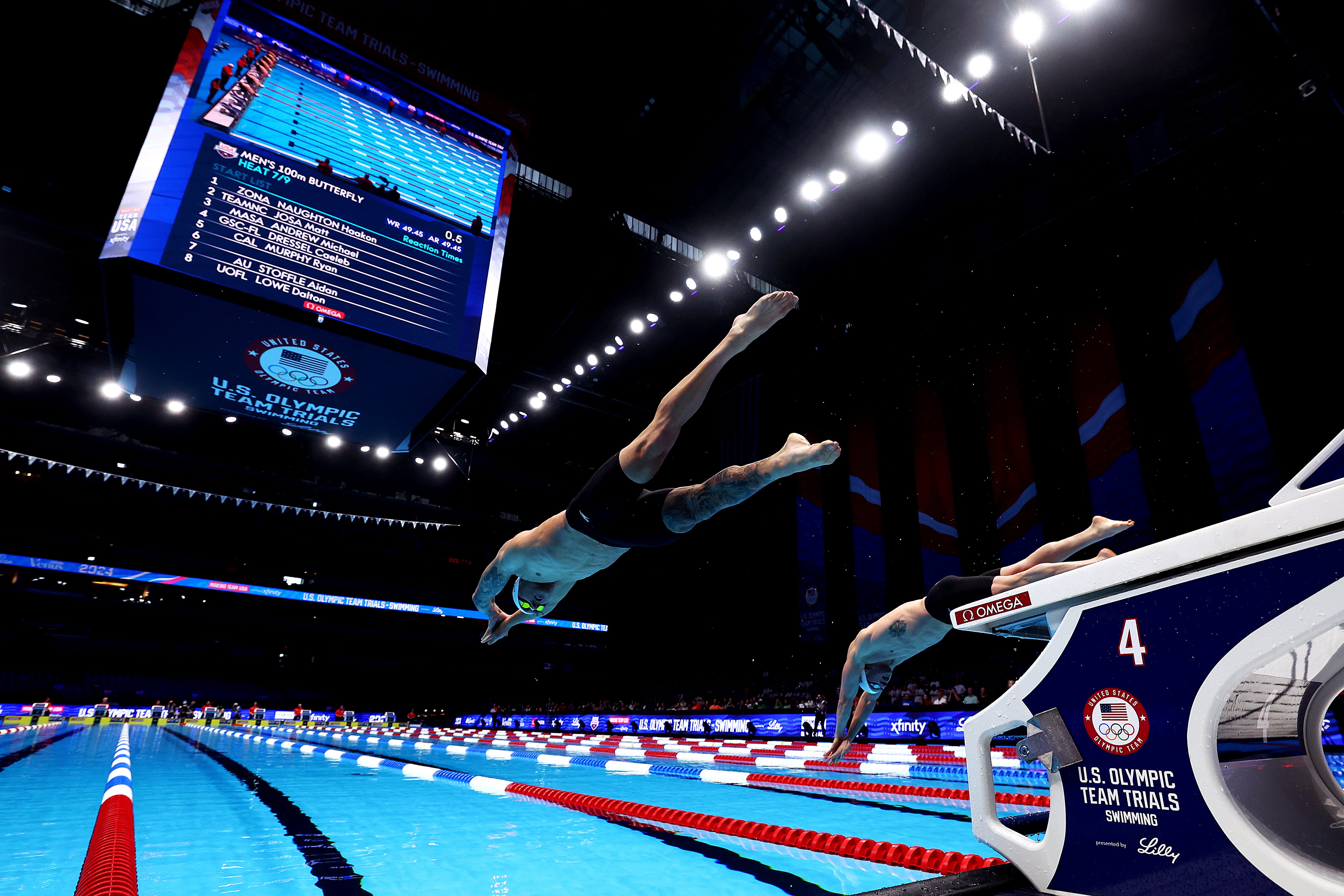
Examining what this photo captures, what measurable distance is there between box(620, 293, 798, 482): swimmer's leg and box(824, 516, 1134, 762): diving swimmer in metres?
1.78

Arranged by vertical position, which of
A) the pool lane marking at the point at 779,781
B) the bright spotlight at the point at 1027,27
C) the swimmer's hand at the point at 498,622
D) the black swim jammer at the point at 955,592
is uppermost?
the bright spotlight at the point at 1027,27

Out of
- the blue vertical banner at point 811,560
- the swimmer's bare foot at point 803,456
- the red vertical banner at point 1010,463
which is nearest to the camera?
the swimmer's bare foot at point 803,456

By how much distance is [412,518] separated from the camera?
27812mm

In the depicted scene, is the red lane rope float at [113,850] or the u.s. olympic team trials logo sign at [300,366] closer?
the red lane rope float at [113,850]

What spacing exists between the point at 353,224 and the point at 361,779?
5891 mm

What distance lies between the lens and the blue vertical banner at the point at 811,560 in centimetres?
1566

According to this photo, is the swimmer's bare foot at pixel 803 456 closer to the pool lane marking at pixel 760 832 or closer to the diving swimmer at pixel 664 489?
the diving swimmer at pixel 664 489

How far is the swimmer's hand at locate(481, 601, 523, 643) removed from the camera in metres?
5.19

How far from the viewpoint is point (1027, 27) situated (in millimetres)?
7156

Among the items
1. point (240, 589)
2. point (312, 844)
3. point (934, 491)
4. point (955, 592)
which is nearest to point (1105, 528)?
point (955, 592)

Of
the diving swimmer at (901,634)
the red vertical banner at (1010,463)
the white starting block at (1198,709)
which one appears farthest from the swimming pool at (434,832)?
the red vertical banner at (1010,463)

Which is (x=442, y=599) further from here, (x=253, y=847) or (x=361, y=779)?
(x=253, y=847)

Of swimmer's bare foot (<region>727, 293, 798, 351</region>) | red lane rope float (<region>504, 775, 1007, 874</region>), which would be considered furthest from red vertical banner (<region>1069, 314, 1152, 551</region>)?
swimmer's bare foot (<region>727, 293, 798, 351</region>)

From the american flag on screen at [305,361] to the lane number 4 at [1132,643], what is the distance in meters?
6.47
